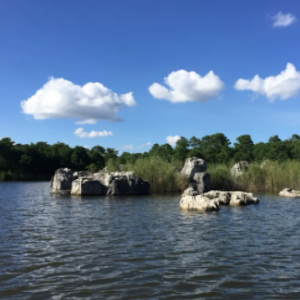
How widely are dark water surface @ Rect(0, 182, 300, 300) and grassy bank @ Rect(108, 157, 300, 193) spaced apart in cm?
1361

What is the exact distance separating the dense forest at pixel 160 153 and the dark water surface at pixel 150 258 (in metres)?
37.9

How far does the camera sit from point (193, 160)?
29.0 m

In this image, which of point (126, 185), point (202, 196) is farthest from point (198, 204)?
point (126, 185)

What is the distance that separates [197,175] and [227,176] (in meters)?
3.89

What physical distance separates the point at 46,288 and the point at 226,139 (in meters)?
67.9

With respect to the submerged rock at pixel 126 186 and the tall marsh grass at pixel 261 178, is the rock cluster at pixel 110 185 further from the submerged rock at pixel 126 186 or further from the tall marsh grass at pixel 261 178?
the tall marsh grass at pixel 261 178

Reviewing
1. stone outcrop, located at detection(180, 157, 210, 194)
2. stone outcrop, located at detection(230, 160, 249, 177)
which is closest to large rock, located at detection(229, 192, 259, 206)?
stone outcrop, located at detection(180, 157, 210, 194)

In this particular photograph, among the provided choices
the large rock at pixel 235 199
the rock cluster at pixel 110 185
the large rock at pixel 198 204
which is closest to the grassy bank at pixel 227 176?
the rock cluster at pixel 110 185

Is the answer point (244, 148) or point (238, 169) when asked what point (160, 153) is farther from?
point (238, 169)

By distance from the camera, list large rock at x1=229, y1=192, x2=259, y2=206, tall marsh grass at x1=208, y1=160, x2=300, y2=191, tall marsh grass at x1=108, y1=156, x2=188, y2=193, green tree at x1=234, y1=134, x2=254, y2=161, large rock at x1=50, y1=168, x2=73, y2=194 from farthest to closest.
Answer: green tree at x1=234, y1=134, x2=254, y2=161 < tall marsh grass at x1=208, y1=160, x2=300, y2=191 < tall marsh grass at x1=108, y1=156, x2=188, y2=193 < large rock at x1=50, y1=168, x2=73, y2=194 < large rock at x1=229, y1=192, x2=259, y2=206

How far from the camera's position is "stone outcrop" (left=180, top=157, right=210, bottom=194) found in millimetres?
27141

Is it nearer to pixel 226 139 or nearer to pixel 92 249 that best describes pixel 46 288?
pixel 92 249

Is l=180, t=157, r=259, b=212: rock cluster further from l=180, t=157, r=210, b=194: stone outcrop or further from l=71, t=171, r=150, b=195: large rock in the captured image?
l=71, t=171, r=150, b=195: large rock

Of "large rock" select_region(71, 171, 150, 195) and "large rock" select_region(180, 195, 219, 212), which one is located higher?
"large rock" select_region(71, 171, 150, 195)
